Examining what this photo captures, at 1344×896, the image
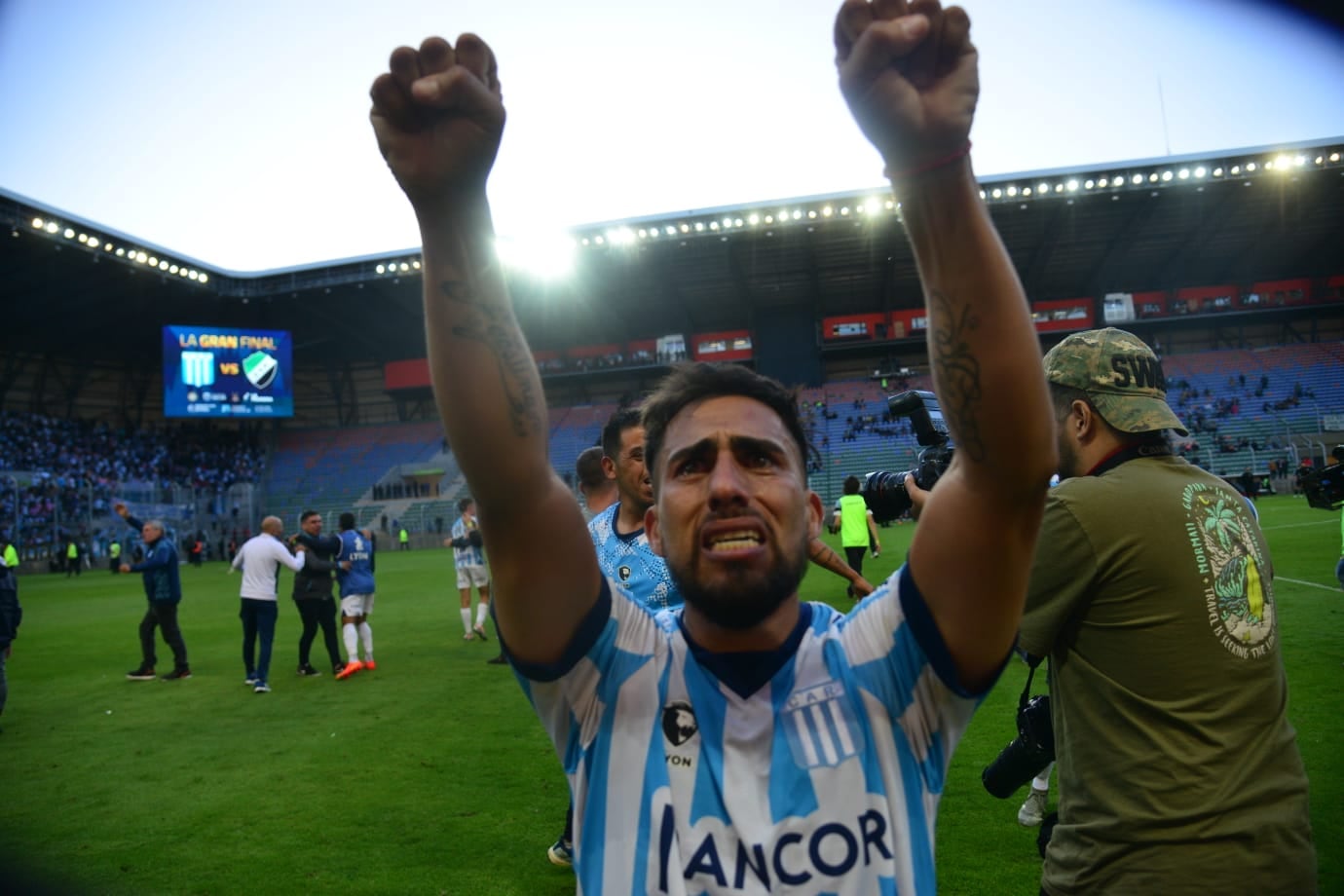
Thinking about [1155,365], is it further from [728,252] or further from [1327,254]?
[1327,254]

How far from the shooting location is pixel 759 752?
1485mm

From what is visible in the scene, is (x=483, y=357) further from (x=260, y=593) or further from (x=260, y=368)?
(x=260, y=368)

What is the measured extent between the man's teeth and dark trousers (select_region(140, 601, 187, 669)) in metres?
10.7

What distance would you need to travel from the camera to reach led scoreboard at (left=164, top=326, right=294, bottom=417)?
35.9 meters

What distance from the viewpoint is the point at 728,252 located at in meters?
38.4

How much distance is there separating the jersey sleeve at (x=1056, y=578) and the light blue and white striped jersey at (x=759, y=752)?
67cm

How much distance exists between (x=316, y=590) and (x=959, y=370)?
381 inches

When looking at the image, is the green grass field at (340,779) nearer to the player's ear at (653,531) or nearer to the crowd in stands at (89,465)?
the player's ear at (653,531)

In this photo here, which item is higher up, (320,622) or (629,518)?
(629,518)

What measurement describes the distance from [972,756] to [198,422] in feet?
171

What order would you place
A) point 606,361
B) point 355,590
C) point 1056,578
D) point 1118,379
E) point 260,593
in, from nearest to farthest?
point 1056,578
point 1118,379
point 260,593
point 355,590
point 606,361

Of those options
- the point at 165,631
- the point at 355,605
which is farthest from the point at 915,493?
the point at 165,631

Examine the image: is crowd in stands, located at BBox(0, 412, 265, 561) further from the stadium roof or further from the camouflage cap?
the camouflage cap

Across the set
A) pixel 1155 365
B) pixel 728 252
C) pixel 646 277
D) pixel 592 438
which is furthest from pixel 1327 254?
pixel 1155 365
